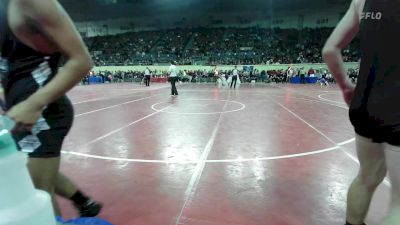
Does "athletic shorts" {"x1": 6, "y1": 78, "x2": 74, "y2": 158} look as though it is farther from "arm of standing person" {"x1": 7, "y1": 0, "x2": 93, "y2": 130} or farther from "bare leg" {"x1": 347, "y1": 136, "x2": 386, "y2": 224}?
"bare leg" {"x1": 347, "y1": 136, "x2": 386, "y2": 224}

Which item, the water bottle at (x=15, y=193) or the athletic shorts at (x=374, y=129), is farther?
the athletic shorts at (x=374, y=129)

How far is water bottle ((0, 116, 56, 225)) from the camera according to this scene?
0.69m

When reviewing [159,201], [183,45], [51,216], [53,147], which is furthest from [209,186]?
[183,45]

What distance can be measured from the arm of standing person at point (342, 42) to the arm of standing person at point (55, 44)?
143 cm

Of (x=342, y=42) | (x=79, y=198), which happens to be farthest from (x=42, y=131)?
(x=342, y=42)

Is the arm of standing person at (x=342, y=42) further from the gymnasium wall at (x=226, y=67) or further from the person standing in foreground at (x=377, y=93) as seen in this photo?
the gymnasium wall at (x=226, y=67)

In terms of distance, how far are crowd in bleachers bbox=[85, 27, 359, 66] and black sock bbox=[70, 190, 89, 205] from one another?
1229 inches

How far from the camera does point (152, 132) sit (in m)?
6.80

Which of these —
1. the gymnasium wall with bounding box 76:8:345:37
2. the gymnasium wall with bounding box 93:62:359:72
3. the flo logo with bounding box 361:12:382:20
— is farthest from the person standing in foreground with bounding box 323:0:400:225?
the gymnasium wall with bounding box 76:8:345:37

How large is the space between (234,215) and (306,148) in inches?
111

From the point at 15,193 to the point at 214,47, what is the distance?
129ft

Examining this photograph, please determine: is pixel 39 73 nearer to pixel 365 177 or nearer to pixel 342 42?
pixel 342 42

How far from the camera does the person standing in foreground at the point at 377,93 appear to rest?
152 centimetres

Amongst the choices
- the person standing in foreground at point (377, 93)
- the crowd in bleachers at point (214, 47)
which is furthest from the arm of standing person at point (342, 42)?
the crowd in bleachers at point (214, 47)
